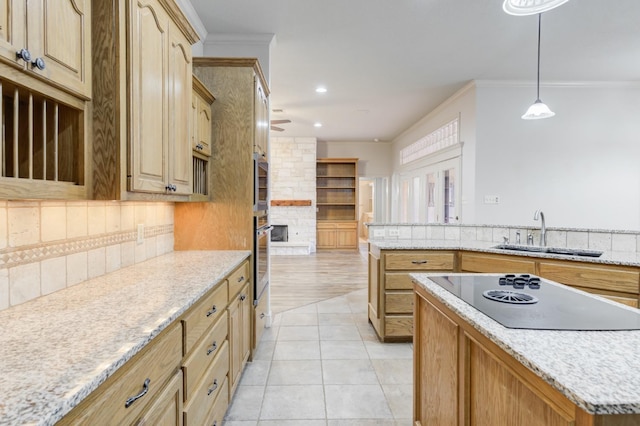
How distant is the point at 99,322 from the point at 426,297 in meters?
1.34

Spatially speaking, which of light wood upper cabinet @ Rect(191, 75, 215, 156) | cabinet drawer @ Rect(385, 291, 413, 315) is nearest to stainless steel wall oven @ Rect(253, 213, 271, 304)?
light wood upper cabinet @ Rect(191, 75, 215, 156)

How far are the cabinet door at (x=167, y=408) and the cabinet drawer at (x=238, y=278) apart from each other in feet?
2.59

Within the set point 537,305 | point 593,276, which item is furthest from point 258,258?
point 593,276

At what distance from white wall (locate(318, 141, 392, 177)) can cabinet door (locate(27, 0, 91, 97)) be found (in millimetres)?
7856

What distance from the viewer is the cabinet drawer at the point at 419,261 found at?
2990 millimetres

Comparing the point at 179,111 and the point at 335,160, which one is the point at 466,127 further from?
the point at 335,160

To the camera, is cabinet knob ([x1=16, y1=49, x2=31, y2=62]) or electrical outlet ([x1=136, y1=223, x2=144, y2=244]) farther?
electrical outlet ([x1=136, y1=223, x2=144, y2=244])

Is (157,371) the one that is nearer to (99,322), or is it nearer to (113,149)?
(99,322)

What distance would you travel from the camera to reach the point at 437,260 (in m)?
2.99

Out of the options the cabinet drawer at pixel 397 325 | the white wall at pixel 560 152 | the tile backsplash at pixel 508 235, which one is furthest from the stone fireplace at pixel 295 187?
the cabinet drawer at pixel 397 325

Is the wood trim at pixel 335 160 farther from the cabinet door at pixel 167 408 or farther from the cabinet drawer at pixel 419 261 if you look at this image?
the cabinet door at pixel 167 408

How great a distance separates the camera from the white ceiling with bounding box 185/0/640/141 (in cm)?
281

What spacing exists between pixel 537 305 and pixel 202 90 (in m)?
2.30

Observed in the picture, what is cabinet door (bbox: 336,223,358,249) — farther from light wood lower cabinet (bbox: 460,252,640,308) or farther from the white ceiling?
light wood lower cabinet (bbox: 460,252,640,308)
